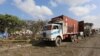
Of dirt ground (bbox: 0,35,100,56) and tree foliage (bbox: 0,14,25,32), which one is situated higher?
tree foliage (bbox: 0,14,25,32)

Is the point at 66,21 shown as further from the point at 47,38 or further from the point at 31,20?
the point at 31,20

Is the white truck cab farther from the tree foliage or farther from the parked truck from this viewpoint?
the tree foliage

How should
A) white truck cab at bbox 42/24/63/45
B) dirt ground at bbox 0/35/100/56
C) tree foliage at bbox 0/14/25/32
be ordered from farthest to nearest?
1. tree foliage at bbox 0/14/25/32
2. white truck cab at bbox 42/24/63/45
3. dirt ground at bbox 0/35/100/56

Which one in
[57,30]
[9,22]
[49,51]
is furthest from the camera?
[9,22]

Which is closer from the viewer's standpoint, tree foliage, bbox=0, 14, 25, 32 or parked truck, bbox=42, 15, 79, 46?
parked truck, bbox=42, 15, 79, 46

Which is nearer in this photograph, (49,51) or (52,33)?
(49,51)

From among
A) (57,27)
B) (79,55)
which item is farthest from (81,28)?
(79,55)

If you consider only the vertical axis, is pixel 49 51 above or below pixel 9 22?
below

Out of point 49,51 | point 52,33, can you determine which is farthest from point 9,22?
point 49,51

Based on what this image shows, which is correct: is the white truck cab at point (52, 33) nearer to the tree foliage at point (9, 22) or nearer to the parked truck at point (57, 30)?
the parked truck at point (57, 30)

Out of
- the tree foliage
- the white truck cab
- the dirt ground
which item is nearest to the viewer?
the dirt ground

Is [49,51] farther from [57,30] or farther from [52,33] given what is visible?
[57,30]

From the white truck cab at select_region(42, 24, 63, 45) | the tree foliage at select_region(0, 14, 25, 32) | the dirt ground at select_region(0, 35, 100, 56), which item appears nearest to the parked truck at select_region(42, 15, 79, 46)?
the white truck cab at select_region(42, 24, 63, 45)

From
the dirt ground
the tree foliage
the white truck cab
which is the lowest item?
the dirt ground
